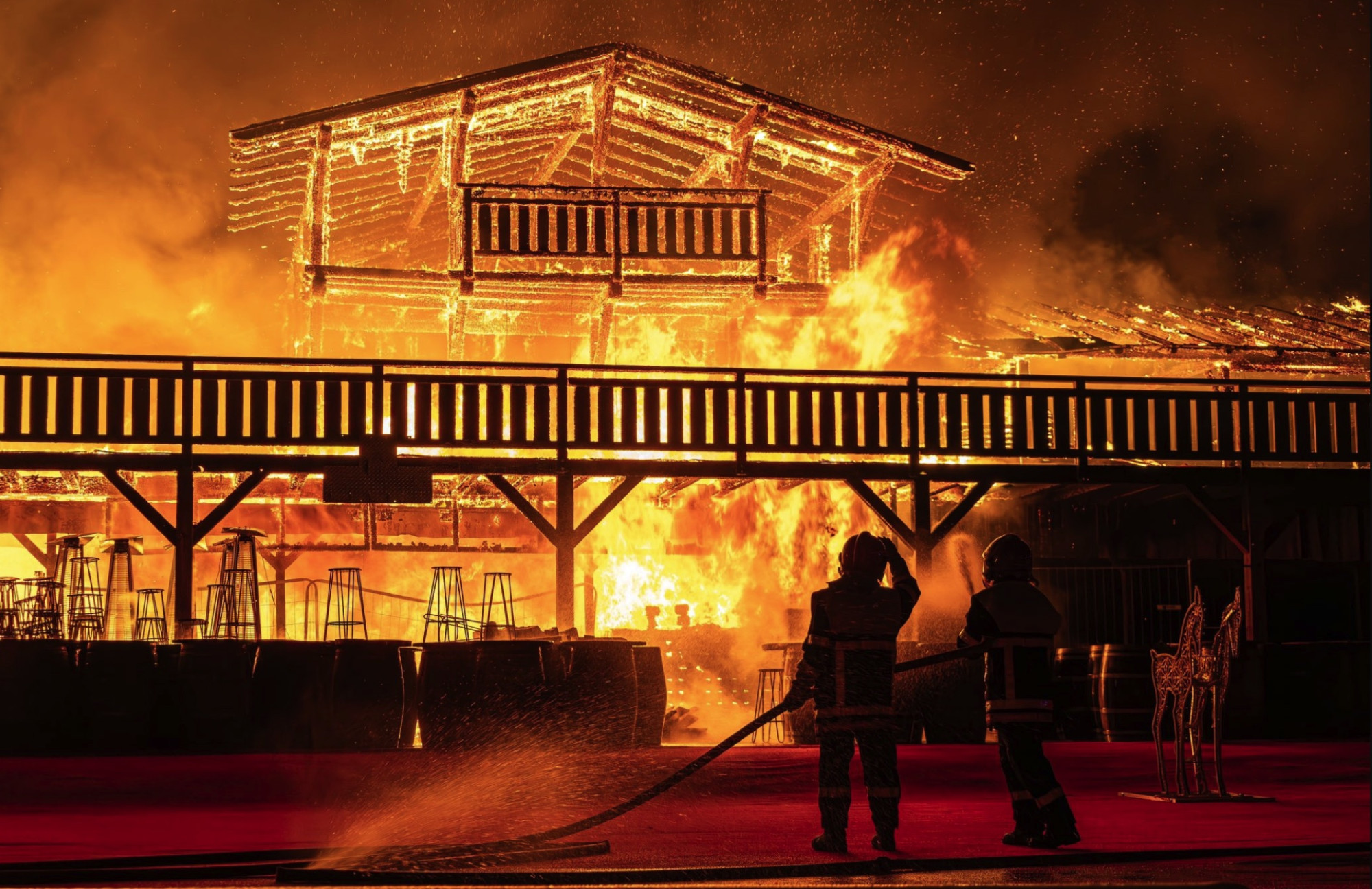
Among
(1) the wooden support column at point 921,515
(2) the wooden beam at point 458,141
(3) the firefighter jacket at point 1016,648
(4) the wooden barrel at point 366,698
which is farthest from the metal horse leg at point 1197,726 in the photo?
(2) the wooden beam at point 458,141

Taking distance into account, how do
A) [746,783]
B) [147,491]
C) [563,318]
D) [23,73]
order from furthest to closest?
[23,73], [563,318], [147,491], [746,783]

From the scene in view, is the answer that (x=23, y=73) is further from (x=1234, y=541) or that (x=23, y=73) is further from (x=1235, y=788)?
(x=1235, y=788)

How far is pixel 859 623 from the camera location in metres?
9.27

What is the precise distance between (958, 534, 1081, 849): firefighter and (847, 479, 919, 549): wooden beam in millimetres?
10482

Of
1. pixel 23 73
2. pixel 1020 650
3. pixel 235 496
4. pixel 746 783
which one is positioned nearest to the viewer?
pixel 1020 650

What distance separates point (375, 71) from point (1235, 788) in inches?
984

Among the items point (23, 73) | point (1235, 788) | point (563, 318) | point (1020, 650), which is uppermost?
point (23, 73)

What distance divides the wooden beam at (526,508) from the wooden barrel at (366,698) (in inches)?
147

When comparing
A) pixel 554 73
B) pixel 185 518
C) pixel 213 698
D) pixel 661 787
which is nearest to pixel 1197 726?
pixel 661 787

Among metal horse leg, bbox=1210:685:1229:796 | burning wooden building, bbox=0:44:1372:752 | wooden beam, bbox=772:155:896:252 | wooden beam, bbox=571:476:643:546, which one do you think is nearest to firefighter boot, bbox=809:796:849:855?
metal horse leg, bbox=1210:685:1229:796

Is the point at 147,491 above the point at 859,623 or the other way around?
above

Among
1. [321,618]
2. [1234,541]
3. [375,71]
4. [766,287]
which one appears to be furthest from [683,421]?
[375,71]

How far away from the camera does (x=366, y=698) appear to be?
50.4ft

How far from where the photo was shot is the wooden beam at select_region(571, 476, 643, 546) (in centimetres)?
1941
